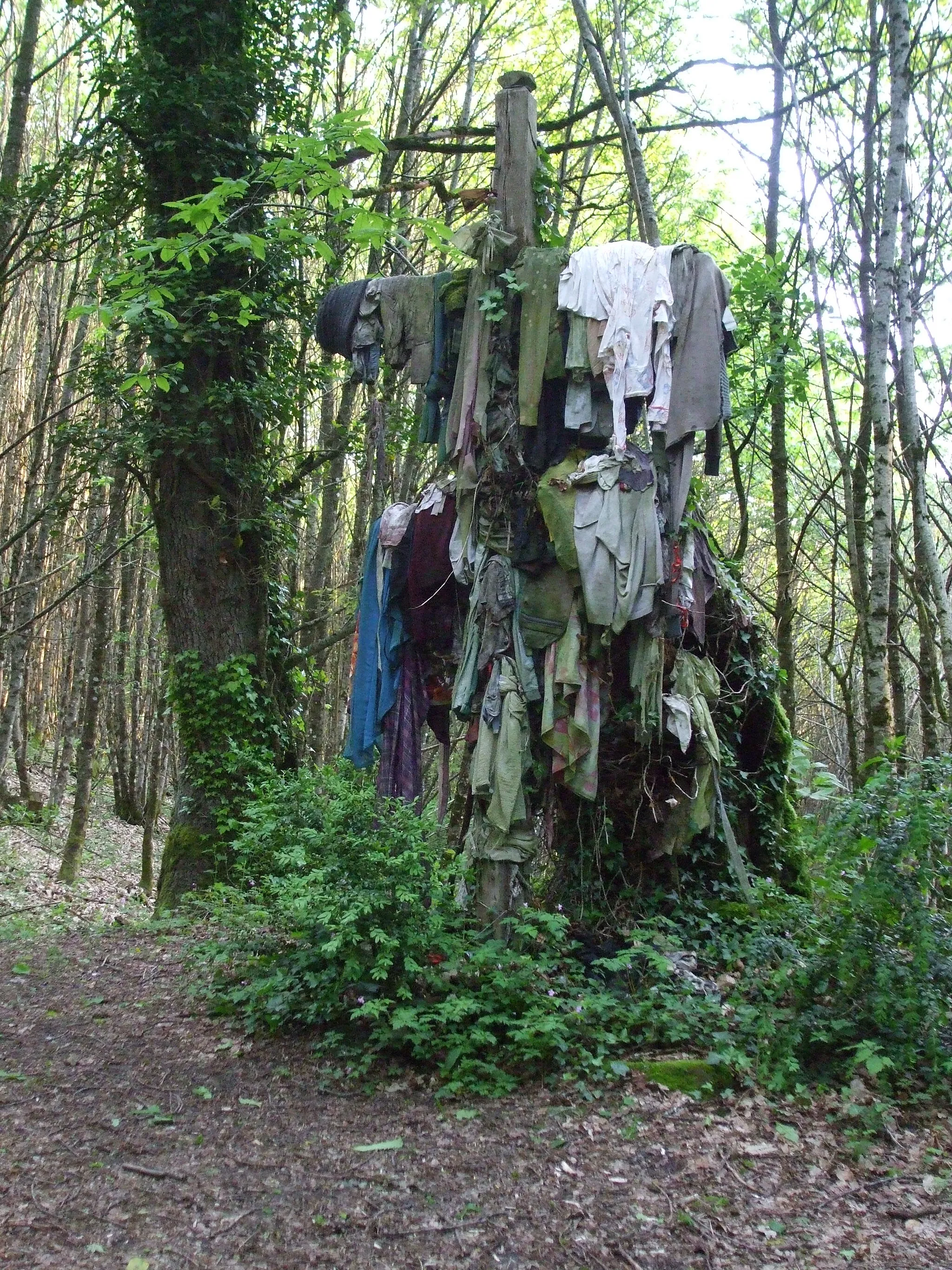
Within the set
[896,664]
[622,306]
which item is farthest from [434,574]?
[896,664]

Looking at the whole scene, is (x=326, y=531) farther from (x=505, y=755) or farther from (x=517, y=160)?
(x=505, y=755)

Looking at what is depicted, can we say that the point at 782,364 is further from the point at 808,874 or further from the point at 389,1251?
the point at 389,1251

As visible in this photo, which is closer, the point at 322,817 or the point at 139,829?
the point at 322,817

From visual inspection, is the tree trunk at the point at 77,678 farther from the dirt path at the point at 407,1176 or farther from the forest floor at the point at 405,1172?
the dirt path at the point at 407,1176

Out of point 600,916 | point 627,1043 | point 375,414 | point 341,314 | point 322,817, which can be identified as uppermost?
point 341,314

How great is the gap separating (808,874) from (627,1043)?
2420mm

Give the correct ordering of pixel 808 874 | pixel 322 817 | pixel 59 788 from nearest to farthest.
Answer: pixel 322 817 < pixel 808 874 < pixel 59 788

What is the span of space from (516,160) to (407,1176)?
4.49 meters

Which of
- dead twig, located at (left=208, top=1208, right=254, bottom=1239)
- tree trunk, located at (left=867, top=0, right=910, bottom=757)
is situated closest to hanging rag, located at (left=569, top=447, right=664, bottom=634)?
tree trunk, located at (left=867, top=0, right=910, bottom=757)

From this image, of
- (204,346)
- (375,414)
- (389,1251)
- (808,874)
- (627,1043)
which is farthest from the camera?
(204,346)

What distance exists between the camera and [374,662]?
5.10m

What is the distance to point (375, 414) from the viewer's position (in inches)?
218

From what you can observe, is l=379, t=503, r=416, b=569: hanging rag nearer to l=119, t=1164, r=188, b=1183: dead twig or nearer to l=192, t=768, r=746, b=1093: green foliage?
l=192, t=768, r=746, b=1093: green foliage

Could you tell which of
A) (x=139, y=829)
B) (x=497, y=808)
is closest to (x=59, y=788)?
(x=139, y=829)
